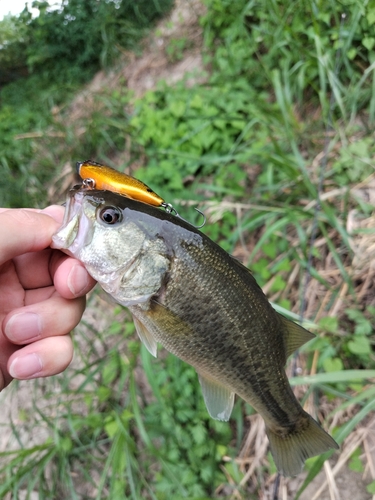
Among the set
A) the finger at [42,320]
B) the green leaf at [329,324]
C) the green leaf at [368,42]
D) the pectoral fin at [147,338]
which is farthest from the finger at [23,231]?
the green leaf at [368,42]

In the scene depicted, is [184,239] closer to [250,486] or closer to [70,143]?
[250,486]

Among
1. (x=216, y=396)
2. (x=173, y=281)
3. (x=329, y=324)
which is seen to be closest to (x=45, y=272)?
(x=173, y=281)

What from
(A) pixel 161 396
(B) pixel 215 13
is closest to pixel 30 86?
(B) pixel 215 13

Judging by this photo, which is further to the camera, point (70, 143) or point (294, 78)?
point (70, 143)

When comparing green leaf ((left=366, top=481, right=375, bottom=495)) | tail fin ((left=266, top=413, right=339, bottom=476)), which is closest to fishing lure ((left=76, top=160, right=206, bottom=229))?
tail fin ((left=266, top=413, right=339, bottom=476))

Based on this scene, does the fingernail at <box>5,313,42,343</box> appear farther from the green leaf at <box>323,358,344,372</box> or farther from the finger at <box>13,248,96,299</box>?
the green leaf at <box>323,358,344,372</box>

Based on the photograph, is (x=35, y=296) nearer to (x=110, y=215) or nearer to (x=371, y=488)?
(x=110, y=215)
